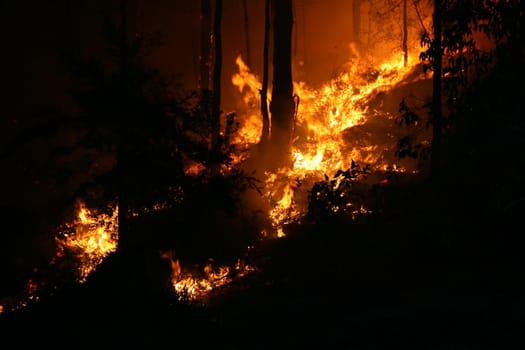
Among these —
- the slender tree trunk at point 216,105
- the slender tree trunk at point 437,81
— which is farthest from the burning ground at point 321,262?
the slender tree trunk at point 216,105

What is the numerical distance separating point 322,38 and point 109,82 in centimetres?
2943

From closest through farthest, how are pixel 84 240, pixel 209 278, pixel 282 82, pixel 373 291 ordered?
1. pixel 373 291
2. pixel 209 278
3. pixel 84 240
4. pixel 282 82

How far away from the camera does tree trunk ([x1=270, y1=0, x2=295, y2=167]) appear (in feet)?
47.5

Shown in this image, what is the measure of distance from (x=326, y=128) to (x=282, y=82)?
391 centimetres

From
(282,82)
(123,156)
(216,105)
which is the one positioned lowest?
(123,156)

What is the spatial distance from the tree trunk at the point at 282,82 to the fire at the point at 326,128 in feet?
2.81

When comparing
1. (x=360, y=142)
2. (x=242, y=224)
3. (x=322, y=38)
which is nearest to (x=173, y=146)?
(x=242, y=224)

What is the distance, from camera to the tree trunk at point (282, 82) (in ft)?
47.5

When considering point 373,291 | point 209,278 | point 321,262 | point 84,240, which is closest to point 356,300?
point 373,291

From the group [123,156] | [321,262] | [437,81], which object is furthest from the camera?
[437,81]

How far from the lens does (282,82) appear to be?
47.8 ft

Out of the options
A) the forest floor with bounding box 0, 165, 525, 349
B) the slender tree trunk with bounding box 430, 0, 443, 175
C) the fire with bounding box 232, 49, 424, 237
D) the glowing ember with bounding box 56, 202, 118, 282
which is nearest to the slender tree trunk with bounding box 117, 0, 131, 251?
the forest floor with bounding box 0, 165, 525, 349

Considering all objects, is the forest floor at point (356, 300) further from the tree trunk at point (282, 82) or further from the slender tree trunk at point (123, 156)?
the tree trunk at point (282, 82)

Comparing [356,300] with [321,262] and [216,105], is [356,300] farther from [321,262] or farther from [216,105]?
[216,105]
